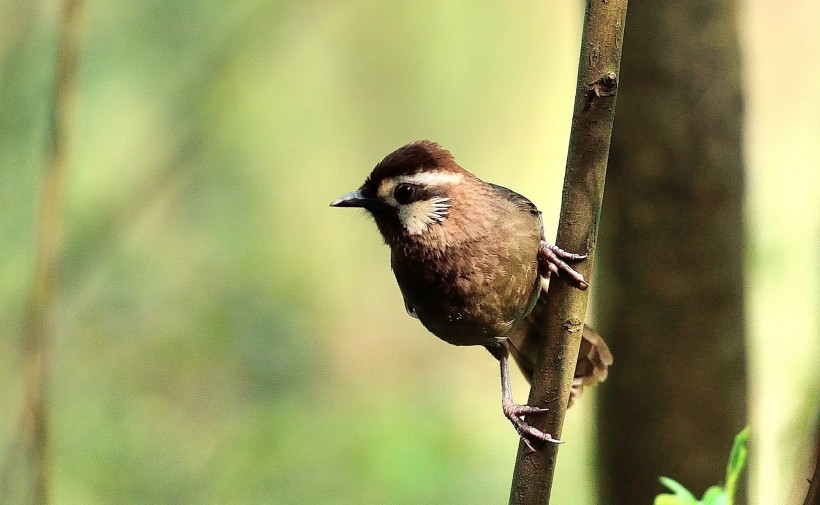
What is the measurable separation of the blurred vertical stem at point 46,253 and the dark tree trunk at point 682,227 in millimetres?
2066

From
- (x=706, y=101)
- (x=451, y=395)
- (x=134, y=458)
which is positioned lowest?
(x=134, y=458)

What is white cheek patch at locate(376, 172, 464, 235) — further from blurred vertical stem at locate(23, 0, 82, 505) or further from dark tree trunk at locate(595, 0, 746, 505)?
blurred vertical stem at locate(23, 0, 82, 505)

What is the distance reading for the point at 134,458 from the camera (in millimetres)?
3871

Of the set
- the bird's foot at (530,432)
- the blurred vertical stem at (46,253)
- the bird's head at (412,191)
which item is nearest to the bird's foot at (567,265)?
the bird's foot at (530,432)

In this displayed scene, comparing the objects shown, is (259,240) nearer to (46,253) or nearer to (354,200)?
(46,253)

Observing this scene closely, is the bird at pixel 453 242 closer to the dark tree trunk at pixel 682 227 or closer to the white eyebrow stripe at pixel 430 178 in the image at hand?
the white eyebrow stripe at pixel 430 178

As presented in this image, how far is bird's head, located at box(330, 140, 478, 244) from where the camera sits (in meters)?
1.96

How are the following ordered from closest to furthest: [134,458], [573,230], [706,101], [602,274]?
[573,230] < [706,101] < [602,274] < [134,458]

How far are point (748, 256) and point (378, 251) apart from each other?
2275mm

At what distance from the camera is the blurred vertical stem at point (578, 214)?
4.53 feet

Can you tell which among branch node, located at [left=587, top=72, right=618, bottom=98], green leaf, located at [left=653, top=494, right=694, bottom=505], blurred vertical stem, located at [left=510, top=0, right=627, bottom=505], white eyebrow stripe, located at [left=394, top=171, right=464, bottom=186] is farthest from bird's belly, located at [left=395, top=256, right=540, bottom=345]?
green leaf, located at [left=653, top=494, right=694, bottom=505]

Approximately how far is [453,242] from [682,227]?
71 cm

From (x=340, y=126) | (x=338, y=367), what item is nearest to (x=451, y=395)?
(x=338, y=367)

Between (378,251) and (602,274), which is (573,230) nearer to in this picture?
(602,274)
